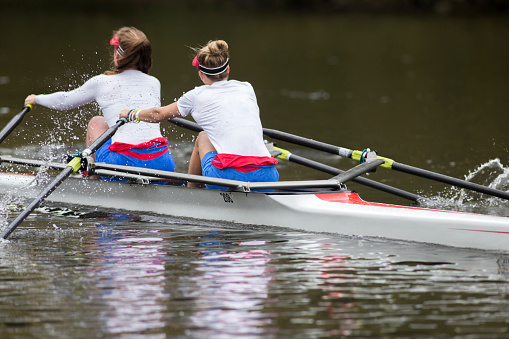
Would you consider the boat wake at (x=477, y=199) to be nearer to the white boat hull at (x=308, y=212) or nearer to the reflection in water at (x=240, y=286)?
the white boat hull at (x=308, y=212)

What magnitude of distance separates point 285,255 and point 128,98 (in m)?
2.65

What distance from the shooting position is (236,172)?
7.44 metres

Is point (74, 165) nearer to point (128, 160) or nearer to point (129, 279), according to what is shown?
point (128, 160)

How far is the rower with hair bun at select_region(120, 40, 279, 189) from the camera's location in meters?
7.31

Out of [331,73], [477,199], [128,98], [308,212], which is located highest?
[331,73]

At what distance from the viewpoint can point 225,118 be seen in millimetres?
7324

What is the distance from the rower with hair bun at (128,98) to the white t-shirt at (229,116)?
885 mm

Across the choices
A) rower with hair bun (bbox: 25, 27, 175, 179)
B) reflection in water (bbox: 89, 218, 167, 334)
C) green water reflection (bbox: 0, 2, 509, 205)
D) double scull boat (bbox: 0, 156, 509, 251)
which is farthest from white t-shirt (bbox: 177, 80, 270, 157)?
green water reflection (bbox: 0, 2, 509, 205)

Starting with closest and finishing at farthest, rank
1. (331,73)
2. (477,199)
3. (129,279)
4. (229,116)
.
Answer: (129,279) → (229,116) → (477,199) → (331,73)

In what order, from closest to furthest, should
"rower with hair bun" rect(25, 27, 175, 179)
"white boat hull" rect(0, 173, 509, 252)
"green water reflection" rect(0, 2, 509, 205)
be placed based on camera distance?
"white boat hull" rect(0, 173, 509, 252), "rower with hair bun" rect(25, 27, 175, 179), "green water reflection" rect(0, 2, 509, 205)

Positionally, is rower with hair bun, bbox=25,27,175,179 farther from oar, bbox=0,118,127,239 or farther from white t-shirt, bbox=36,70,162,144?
oar, bbox=0,118,127,239

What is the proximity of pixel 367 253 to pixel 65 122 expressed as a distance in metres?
9.77

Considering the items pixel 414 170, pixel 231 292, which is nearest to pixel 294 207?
pixel 414 170

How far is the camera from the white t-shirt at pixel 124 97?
8.12 meters
